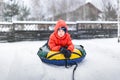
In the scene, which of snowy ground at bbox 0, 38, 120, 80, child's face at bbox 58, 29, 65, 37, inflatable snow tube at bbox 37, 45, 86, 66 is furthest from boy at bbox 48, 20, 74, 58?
snowy ground at bbox 0, 38, 120, 80

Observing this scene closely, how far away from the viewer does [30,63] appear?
6406 mm

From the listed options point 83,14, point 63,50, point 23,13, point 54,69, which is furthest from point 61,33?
point 83,14

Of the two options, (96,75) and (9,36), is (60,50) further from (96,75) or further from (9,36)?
(9,36)

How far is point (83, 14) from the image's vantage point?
35.1 meters

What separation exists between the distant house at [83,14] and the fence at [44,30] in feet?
63.0

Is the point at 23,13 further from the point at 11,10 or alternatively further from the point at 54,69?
the point at 54,69

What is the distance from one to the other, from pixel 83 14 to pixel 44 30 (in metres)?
22.3

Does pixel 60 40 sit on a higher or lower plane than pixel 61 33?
lower

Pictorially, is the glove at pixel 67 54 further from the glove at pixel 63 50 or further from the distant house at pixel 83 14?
the distant house at pixel 83 14

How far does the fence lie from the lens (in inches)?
504

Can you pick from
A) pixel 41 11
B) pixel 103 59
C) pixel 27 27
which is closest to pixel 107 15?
pixel 41 11

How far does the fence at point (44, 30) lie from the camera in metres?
12.8

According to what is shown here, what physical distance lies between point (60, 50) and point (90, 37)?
7.84 m

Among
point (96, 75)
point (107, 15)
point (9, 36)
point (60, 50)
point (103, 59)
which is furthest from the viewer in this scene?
point (107, 15)
